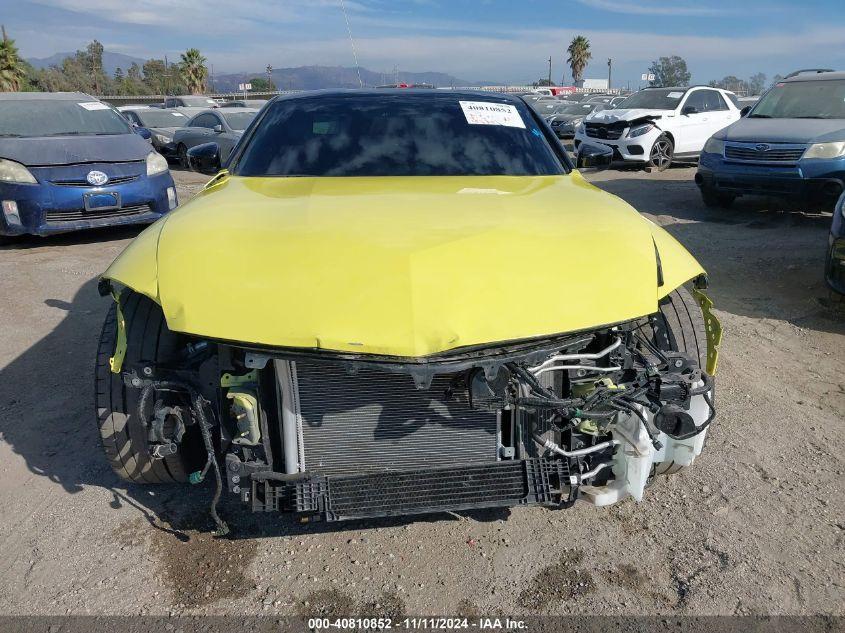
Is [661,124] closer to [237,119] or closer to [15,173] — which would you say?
[237,119]

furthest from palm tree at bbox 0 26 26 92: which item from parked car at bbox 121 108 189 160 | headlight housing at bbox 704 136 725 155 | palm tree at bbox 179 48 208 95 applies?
headlight housing at bbox 704 136 725 155

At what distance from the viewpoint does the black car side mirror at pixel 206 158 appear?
12.8 ft

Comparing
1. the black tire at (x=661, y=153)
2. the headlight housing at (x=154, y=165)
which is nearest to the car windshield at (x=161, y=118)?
the headlight housing at (x=154, y=165)

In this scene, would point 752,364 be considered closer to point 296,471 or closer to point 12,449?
point 296,471

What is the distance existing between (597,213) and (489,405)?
36.7 inches

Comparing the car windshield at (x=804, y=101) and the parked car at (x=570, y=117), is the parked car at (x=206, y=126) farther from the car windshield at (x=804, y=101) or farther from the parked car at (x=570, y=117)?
the car windshield at (x=804, y=101)

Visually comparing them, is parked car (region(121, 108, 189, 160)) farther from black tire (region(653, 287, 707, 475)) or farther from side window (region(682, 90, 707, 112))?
black tire (region(653, 287, 707, 475))

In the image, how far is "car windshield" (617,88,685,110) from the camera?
512 inches

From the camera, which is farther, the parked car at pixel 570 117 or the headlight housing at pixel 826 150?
the parked car at pixel 570 117

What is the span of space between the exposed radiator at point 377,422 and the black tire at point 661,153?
11375 mm

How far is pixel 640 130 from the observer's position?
40.4 feet

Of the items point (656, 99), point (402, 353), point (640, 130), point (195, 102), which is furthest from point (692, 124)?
point (195, 102)

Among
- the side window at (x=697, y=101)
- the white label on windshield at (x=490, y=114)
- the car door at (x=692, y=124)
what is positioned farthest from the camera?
the side window at (x=697, y=101)

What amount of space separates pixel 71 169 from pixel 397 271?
6.18 m
